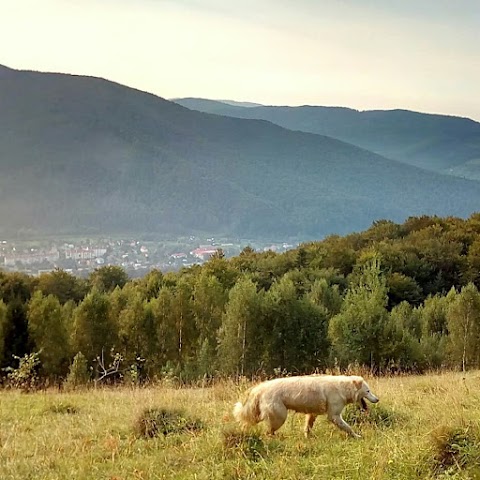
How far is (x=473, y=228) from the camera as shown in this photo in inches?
2702

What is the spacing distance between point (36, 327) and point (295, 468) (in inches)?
1580

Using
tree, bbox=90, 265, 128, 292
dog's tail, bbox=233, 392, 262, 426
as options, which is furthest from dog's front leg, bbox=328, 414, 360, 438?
tree, bbox=90, 265, 128, 292

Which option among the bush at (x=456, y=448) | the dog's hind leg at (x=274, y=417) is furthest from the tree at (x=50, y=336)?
Result: the bush at (x=456, y=448)

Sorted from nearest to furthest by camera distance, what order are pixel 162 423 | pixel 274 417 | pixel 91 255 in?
pixel 274 417
pixel 162 423
pixel 91 255

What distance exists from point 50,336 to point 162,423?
121 ft

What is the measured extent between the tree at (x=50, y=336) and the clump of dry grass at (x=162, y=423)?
36043 millimetres

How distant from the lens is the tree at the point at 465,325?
38.3 metres

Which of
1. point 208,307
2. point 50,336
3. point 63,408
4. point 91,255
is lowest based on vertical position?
point 91,255

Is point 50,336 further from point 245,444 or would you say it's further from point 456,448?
point 456,448

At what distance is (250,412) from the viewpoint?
7.66 meters

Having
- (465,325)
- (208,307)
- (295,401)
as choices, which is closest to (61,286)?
(208,307)

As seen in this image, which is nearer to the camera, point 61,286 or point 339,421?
point 339,421

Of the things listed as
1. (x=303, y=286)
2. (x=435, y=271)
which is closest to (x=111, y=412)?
(x=303, y=286)

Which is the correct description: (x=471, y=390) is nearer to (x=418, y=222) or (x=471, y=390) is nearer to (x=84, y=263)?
(x=418, y=222)
